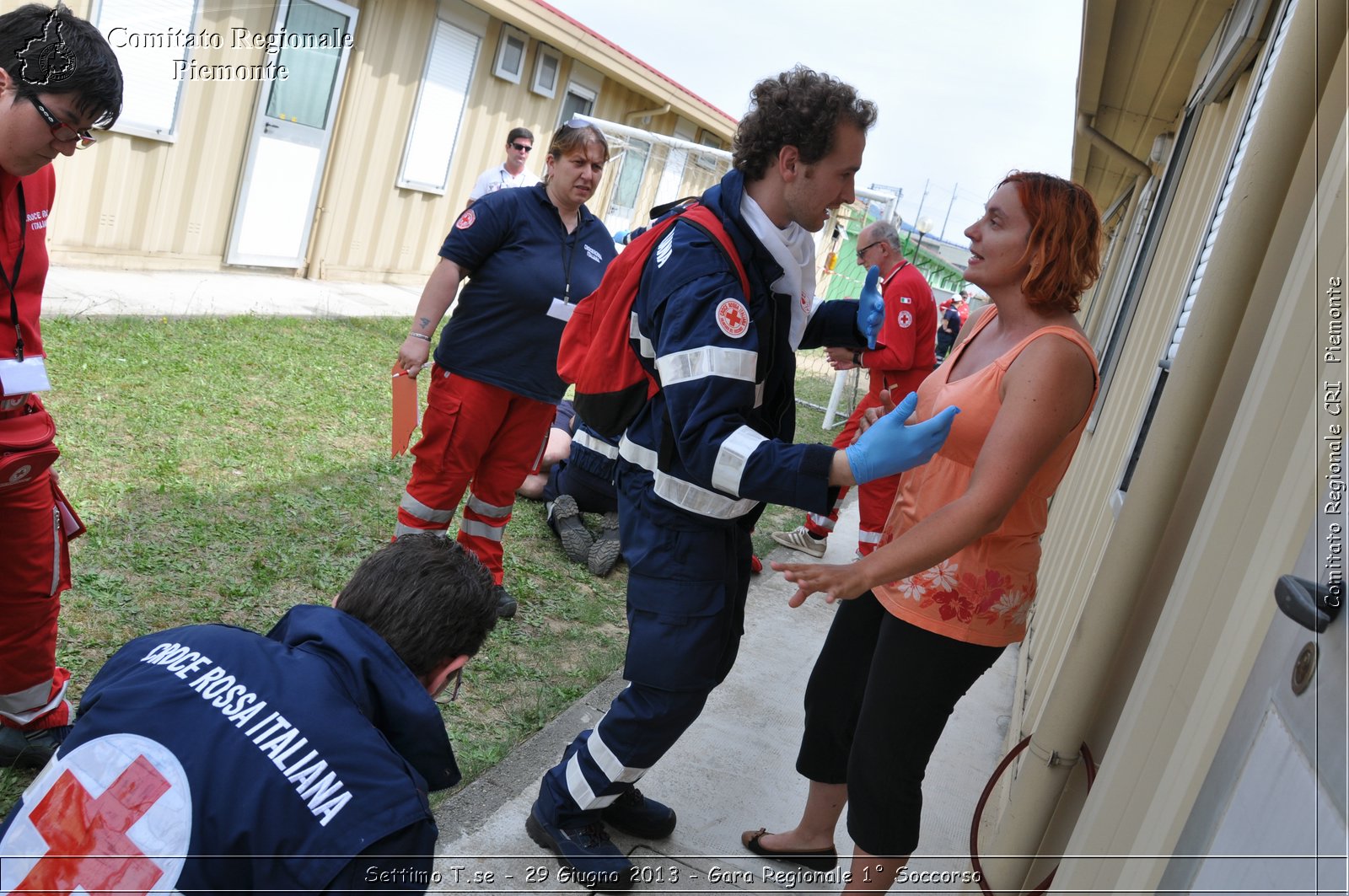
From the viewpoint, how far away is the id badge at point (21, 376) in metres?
2.41

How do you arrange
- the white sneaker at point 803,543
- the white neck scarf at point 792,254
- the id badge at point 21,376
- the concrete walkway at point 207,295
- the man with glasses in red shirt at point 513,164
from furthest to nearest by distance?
1. the man with glasses in red shirt at point 513,164
2. the concrete walkway at point 207,295
3. the white sneaker at point 803,543
4. the white neck scarf at point 792,254
5. the id badge at point 21,376

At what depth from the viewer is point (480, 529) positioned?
4.35m

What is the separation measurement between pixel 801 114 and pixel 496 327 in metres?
1.97

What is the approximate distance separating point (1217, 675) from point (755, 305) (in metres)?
1.38

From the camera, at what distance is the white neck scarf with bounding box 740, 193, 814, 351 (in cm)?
252

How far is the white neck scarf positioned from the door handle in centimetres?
162

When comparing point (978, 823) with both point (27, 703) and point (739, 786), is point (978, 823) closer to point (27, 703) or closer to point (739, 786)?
point (739, 786)

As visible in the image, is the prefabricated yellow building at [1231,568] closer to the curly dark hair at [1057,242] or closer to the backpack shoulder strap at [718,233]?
the curly dark hair at [1057,242]

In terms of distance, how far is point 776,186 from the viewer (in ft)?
8.38

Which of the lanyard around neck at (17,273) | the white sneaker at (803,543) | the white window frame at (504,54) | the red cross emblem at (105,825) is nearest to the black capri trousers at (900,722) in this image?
the red cross emblem at (105,825)

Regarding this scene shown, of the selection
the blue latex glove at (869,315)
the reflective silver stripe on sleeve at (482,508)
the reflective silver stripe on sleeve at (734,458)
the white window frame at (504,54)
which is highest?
the white window frame at (504,54)

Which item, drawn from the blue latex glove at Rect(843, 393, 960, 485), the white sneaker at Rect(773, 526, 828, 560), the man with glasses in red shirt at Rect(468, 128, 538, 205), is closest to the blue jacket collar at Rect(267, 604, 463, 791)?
the blue latex glove at Rect(843, 393, 960, 485)

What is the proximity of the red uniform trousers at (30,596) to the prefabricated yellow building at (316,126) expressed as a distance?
6737mm

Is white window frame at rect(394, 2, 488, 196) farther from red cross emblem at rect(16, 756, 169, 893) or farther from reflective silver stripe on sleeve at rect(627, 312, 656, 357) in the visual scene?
red cross emblem at rect(16, 756, 169, 893)
